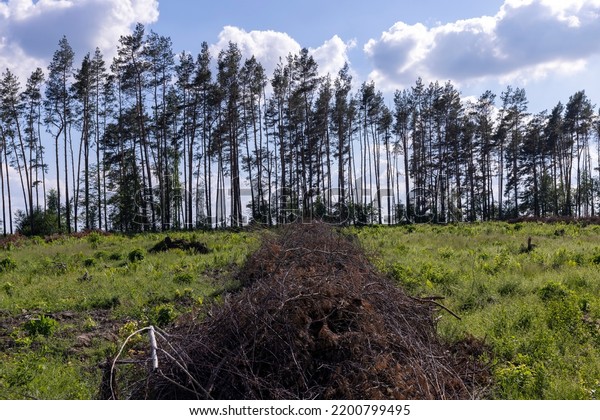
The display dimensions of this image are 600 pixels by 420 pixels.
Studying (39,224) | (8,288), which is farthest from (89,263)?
(39,224)

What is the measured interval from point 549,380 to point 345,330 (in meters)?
2.49

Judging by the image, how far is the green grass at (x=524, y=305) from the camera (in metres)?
5.61

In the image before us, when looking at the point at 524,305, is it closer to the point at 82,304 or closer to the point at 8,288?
the point at 82,304

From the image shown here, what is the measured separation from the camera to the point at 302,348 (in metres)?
4.45

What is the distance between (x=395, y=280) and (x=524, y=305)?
2.40 metres

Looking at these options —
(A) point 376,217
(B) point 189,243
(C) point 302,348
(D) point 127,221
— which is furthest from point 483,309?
(A) point 376,217

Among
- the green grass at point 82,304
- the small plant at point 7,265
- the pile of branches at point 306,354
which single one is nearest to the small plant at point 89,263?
the green grass at point 82,304

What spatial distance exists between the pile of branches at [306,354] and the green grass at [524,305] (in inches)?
32.4

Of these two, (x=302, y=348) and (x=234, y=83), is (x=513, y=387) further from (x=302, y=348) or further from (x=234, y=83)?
(x=234, y=83)

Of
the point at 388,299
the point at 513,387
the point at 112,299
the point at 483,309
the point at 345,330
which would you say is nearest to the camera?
the point at 345,330

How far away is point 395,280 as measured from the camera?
10.0 meters

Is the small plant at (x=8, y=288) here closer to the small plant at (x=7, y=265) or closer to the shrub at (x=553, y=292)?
the small plant at (x=7, y=265)

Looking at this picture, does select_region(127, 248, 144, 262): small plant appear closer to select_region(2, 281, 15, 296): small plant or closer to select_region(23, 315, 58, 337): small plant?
select_region(2, 281, 15, 296): small plant

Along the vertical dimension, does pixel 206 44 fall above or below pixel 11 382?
above
